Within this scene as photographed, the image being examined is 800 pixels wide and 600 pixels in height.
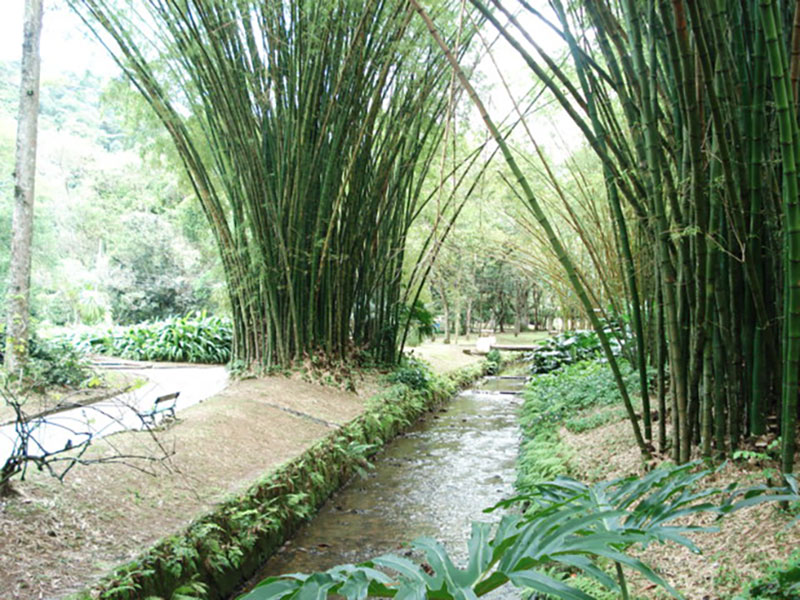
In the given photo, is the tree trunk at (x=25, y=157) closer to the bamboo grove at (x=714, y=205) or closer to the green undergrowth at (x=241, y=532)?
the green undergrowth at (x=241, y=532)

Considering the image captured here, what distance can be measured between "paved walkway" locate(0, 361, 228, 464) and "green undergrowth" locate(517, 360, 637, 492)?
1.85 meters

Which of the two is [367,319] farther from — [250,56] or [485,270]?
[485,270]

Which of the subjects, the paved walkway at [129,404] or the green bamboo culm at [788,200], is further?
the paved walkway at [129,404]

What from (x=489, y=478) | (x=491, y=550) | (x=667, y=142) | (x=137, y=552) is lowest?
(x=489, y=478)

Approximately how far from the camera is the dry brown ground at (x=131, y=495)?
1.84 m

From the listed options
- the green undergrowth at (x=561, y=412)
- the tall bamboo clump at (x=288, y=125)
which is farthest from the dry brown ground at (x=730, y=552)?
the tall bamboo clump at (x=288, y=125)

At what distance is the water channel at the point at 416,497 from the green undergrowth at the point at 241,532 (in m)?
0.09

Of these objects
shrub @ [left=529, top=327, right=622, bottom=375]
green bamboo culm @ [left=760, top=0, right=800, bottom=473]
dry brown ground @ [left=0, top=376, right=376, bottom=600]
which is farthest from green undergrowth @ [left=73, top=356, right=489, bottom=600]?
shrub @ [left=529, top=327, right=622, bottom=375]

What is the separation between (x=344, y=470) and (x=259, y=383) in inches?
54.9

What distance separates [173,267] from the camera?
14172 mm

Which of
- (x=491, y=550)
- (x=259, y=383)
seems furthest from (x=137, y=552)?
(x=259, y=383)

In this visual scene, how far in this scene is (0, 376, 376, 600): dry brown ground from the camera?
6.03 feet

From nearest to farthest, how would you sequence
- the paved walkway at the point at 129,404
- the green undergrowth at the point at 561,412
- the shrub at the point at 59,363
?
1. the green undergrowth at the point at 561,412
2. the paved walkway at the point at 129,404
3. the shrub at the point at 59,363

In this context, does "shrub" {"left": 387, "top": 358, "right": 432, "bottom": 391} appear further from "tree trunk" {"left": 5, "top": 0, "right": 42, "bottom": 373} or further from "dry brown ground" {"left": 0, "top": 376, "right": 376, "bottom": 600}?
"tree trunk" {"left": 5, "top": 0, "right": 42, "bottom": 373}
